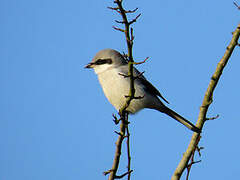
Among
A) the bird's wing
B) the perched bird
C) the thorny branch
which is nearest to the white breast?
the perched bird

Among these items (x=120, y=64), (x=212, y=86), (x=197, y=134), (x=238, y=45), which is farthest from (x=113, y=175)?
(x=120, y=64)

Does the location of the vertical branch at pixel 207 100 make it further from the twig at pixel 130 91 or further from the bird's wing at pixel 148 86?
the bird's wing at pixel 148 86

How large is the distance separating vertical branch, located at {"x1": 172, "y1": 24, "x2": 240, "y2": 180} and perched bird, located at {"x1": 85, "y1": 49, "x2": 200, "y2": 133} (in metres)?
1.29

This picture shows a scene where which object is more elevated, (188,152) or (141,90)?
(141,90)

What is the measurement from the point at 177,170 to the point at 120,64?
2.23 metres

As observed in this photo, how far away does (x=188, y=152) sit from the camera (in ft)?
9.88

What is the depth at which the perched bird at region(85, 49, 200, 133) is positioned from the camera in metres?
4.50

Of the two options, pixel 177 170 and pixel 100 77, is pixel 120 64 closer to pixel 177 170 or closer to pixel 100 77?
pixel 100 77

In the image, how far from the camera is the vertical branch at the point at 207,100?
2.95 meters

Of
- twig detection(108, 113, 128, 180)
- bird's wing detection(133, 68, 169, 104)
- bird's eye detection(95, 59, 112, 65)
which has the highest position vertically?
bird's eye detection(95, 59, 112, 65)

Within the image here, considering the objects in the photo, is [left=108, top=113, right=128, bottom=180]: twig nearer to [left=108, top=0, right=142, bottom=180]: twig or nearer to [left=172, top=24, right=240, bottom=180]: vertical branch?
[left=108, top=0, right=142, bottom=180]: twig

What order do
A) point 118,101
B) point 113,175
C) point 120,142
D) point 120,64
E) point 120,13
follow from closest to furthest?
point 120,13, point 113,175, point 120,142, point 118,101, point 120,64

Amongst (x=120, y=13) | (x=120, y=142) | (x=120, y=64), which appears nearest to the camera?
(x=120, y=13)

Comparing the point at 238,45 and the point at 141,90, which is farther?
the point at 141,90
